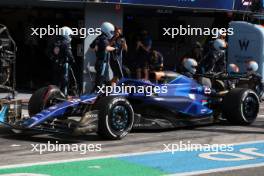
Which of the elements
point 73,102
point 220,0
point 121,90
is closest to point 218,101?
point 121,90

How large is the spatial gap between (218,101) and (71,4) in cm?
609

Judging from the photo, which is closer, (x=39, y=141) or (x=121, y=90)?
(x=39, y=141)

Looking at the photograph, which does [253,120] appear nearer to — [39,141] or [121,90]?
[121,90]

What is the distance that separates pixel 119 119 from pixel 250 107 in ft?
10.1

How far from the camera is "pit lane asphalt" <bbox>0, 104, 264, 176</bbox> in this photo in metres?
8.01

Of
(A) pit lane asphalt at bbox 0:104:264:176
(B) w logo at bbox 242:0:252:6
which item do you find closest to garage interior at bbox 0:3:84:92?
(B) w logo at bbox 242:0:252:6

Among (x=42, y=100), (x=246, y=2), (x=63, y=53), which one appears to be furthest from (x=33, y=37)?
(x=42, y=100)

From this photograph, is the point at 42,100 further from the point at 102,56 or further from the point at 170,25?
the point at 170,25

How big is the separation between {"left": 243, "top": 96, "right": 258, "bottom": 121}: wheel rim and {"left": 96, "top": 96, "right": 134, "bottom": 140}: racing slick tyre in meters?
2.65

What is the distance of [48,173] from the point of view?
23.2 feet

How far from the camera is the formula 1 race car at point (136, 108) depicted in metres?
9.00

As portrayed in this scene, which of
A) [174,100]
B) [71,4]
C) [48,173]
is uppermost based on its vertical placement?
[71,4]

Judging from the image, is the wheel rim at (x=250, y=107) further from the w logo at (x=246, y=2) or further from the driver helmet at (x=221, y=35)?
the w logo at (x=246, y=2)

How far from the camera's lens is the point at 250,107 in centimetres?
1118
